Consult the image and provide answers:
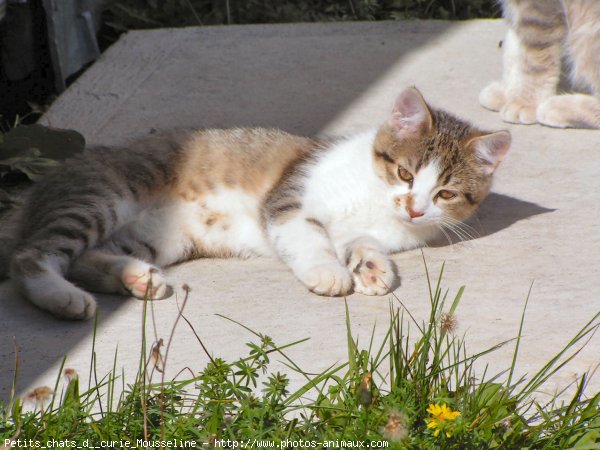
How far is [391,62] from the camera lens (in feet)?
19.5

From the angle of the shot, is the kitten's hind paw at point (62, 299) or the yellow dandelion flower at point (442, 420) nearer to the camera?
the yellow dandelion flower at point (442, 420)

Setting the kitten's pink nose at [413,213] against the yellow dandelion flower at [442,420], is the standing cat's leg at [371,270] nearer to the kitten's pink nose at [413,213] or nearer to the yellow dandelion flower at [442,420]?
the kitten's pink nose at [413,213]

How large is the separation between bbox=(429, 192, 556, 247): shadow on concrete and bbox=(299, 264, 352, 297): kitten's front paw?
67 cm

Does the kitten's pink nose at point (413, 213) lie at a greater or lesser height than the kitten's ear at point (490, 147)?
lesser

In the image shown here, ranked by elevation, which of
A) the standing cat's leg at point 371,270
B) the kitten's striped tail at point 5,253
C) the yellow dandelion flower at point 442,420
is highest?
the yellow dandelion flower at point 442,420

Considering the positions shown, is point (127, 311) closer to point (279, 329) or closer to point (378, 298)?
point (279, 329)

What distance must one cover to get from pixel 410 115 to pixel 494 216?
27.6 inches

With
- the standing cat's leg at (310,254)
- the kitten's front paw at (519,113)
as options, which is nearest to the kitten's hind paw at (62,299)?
the standing cat's leg at (310,254)

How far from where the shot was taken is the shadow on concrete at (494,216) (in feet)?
13.3

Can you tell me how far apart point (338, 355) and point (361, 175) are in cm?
122

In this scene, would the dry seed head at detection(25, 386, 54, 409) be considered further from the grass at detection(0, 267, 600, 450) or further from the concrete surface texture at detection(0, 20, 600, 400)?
the concrete surface texture at detection(0, 20, 600, 400)

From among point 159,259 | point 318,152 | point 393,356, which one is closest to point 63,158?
point 159,259

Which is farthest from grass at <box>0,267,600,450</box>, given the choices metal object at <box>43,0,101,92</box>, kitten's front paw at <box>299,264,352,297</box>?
metal object at <box>43,0,101,92</box>

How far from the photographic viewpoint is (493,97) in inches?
209
